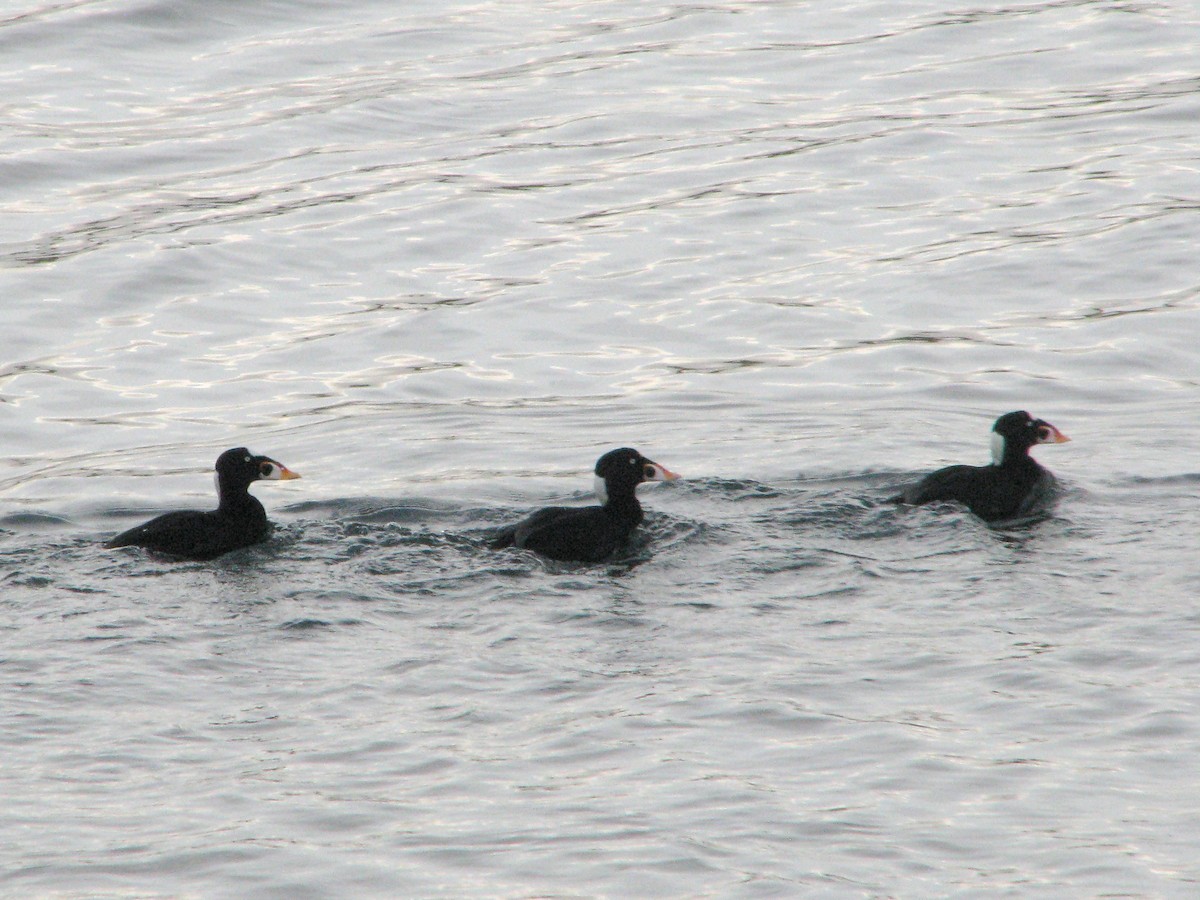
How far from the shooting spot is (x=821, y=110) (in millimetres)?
21953

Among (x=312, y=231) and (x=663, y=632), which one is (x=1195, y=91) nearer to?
(x=312, y=231)

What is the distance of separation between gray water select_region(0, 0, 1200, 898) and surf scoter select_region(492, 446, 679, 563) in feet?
0.79

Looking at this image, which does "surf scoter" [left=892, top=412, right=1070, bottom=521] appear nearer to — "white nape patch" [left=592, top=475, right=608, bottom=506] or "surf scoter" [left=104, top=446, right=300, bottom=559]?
"white nape patch" [left=592, top=475, right=608, bottom=506]

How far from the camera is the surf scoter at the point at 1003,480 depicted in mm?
11578

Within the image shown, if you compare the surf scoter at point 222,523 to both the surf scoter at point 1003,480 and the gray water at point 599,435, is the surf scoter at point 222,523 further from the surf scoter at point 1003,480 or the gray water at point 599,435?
the surf scoter at point 1003,480

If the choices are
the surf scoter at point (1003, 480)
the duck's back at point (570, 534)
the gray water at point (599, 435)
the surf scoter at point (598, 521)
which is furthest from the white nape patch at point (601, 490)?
the surf scoter at point (1003, 480)

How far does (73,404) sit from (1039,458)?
736cm

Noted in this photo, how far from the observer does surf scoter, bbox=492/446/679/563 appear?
36.2 feet

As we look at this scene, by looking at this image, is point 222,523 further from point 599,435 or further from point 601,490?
point 599,435

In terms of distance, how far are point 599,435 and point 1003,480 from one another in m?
3.30

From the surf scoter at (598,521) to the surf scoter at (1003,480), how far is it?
1666 mm

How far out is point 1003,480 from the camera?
38.3ft

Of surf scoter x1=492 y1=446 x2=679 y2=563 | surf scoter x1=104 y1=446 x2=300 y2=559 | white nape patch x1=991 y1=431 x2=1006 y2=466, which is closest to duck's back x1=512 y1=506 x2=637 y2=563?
surf scoter x1=492 y1=446 x2=679 y2=563

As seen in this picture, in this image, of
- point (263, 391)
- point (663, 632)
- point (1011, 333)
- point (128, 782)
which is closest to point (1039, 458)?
point (1011, 333)
